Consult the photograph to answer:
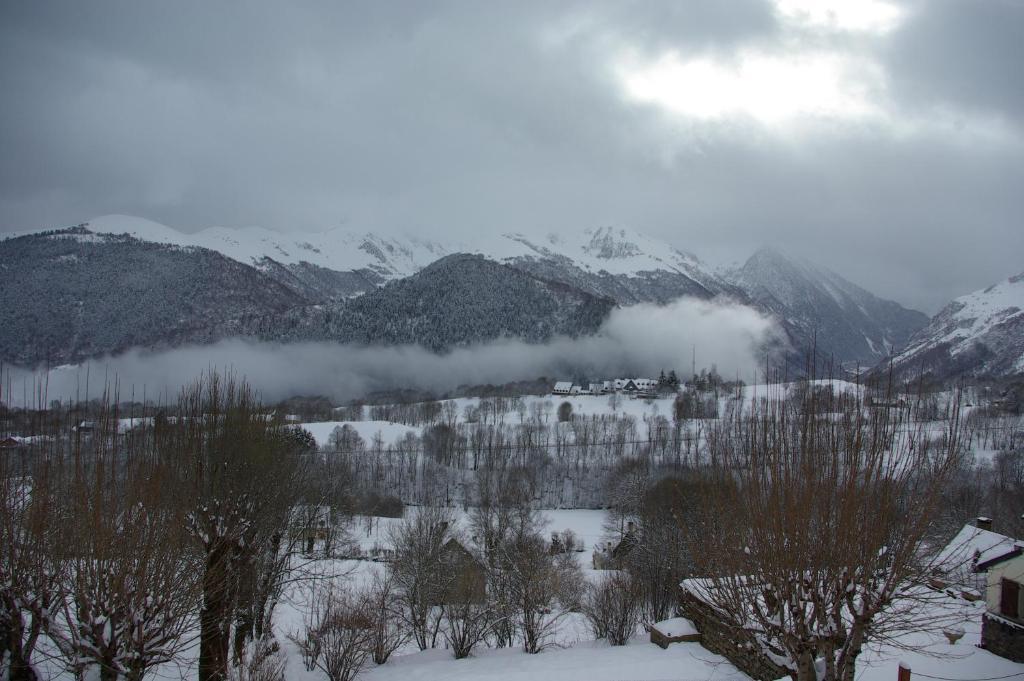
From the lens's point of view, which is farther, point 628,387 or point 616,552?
point 628,387

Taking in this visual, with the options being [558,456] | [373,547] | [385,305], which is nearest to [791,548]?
[373,547]

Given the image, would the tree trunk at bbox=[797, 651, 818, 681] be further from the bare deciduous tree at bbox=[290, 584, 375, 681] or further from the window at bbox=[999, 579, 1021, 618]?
the bare deciduous tree at bbox=[290, 584, 375, 681]

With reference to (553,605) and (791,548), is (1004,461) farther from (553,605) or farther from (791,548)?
(791,548)

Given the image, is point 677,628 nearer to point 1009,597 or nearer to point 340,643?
point 1009,597

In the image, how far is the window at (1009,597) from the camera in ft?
57.6

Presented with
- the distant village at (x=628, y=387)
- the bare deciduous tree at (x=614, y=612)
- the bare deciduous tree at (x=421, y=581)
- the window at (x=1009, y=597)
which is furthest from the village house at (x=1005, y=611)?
the distant village at (x=628, y=387)

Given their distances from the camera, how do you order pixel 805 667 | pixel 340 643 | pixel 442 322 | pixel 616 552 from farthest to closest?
1. pixel 442 322
2. pixel 616 552
3. pixel 340 643
4. pixel 805 667

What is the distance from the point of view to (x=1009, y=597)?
17719 mm

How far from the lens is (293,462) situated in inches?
894

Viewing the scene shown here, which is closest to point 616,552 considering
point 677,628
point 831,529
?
point 677,628

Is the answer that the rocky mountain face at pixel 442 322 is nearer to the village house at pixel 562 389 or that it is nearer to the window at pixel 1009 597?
the village house at pixel 562 389

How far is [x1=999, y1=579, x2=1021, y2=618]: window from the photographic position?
1756 cm

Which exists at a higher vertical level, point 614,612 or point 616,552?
point 614,612

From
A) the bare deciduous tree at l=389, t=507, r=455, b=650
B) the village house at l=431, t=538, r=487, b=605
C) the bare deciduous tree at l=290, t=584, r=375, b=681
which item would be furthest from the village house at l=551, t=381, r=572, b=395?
the bare deciduous tree at l=290, t=584, r=375, b=681
